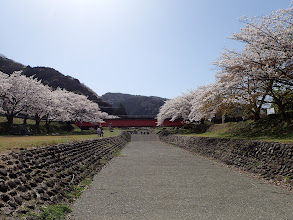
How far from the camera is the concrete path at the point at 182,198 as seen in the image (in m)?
6.49

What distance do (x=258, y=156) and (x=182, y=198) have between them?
627 cm

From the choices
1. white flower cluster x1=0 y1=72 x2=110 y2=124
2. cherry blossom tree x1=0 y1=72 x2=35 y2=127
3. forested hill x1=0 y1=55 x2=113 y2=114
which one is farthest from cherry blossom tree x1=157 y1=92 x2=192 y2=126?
forested hill x1=0 y1=55 x2=113 y2=114

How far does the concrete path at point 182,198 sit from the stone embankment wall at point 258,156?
0.88 m

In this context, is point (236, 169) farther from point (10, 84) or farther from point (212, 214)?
point (10, 84)

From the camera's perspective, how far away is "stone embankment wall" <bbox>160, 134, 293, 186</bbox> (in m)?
9.94

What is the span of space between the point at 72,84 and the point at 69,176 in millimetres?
120532

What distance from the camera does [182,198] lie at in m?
7.96

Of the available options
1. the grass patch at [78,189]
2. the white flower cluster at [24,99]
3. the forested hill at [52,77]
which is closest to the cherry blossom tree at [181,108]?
the white flower cluster at [24,99]

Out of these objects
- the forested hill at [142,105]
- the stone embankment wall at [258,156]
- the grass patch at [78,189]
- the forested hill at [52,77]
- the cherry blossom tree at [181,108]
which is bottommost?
the grass patch at [78,189]

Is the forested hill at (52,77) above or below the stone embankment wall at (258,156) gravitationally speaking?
above

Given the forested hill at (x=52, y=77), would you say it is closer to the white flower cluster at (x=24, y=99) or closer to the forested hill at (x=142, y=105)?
the forested hill at (x=142, y=105)

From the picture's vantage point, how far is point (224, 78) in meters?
19.6

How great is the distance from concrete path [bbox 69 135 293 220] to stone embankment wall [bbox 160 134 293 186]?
2.89 feet

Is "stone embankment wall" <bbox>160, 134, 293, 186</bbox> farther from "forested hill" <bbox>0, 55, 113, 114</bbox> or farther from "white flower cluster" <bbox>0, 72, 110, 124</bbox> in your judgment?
"forested hill" <bbox>0, 55, 113, 114</bbox>
